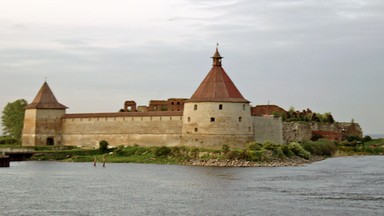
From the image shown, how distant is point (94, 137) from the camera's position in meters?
48.7

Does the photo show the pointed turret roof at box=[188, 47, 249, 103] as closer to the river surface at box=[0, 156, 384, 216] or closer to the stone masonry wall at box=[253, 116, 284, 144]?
the stone masonry wall at box=[253, 116, 284, 144]

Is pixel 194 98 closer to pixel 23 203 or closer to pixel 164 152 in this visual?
pixel 164 152

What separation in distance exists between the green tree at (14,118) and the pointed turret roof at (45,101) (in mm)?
5338

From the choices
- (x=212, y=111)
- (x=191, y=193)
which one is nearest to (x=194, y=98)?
(x=212, y=111)

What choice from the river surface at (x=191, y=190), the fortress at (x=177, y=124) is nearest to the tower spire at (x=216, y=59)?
the fortress at (x=177, y=124)

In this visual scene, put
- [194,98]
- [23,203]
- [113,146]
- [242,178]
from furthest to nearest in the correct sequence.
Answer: [113,146] < [194,98] < [242,178] < [23,203]

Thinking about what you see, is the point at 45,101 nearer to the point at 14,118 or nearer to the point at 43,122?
the point at 43,122

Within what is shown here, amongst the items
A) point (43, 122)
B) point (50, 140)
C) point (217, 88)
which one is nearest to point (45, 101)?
point (43, 122)

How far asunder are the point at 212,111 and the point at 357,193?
57.8 feet

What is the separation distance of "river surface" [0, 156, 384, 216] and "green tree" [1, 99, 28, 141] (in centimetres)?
1981

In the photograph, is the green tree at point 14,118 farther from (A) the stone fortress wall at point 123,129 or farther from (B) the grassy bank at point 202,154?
(B) the grassy bank at point 202,154

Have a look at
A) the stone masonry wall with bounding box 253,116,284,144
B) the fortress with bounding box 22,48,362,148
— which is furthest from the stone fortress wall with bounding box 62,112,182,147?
the stone masonry wall with bounding box 253,116,284,144

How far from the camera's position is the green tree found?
5631 centimetres

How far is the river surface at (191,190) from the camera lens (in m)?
21.5
